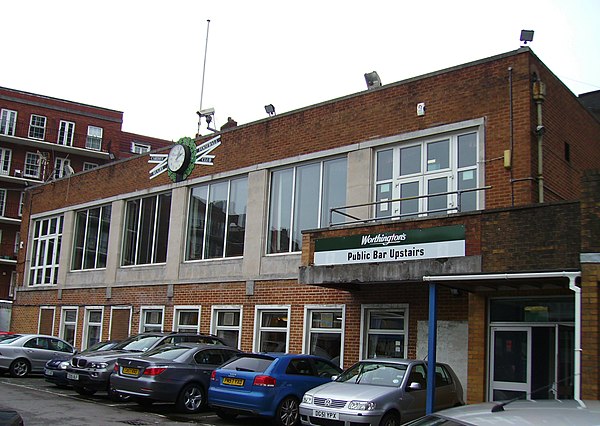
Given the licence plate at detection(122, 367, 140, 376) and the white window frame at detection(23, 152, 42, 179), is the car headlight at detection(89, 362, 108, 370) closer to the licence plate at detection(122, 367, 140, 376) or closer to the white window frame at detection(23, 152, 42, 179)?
the licence plate at detection(122, 367, 140, 376)

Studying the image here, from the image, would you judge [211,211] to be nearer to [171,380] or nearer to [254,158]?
[254,158]

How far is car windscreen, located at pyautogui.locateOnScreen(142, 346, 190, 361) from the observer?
14.2 meters

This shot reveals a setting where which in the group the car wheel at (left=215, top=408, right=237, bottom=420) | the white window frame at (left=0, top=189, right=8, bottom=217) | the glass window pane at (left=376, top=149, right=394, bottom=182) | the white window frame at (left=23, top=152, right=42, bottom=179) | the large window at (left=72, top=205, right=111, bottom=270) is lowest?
the car wheel at (left=215, top=408, right=237, bottom=420)

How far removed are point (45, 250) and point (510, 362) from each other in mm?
23059

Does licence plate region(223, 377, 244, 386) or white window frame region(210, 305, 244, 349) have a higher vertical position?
white window frame region(210, 305, 244, 349)

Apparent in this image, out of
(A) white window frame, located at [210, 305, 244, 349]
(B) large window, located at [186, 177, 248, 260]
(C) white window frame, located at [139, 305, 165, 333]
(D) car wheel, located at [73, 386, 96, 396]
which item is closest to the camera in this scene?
(D) car wheel, located at [73, 386, 96, 396]

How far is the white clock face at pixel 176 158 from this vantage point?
2302 cm

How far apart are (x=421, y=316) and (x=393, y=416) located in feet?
14.3

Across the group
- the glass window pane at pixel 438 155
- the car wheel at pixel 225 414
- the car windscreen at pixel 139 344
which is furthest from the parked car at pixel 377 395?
the car windscreen at pixel 139 344

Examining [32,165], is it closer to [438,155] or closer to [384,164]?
[384,164]

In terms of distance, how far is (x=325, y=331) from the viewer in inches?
685

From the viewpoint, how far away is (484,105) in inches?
598

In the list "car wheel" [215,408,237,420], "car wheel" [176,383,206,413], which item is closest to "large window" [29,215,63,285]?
"car wheel" [176,383,206,413]

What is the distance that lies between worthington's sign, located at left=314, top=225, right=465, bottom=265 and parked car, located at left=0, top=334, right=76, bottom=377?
33.1 ft
